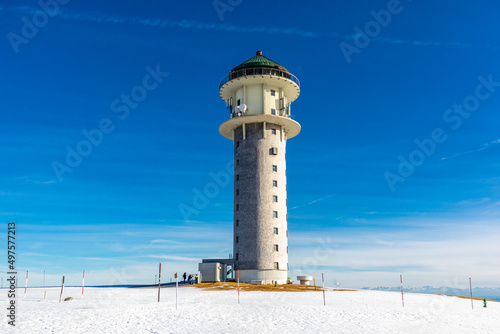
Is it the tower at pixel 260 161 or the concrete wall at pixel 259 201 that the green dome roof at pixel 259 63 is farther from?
the concrete wall at pixel 259 201

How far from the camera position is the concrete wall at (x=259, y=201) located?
51.4 m

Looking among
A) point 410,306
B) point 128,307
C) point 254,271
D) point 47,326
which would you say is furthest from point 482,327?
point 254,271

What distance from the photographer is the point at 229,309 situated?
934 inches

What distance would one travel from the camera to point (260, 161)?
5347 cm

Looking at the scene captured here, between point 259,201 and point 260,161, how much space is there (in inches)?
199

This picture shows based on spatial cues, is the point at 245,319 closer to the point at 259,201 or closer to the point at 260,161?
the point at 259,201

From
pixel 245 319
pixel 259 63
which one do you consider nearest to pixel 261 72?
pixel 259 63

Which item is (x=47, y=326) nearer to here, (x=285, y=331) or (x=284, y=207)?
(x=285, y=331)

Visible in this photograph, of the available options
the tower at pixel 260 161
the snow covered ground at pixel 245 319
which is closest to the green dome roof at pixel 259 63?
the tower at pixel 260 161

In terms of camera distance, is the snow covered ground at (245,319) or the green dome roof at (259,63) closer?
the snow covered ground at (245,319)

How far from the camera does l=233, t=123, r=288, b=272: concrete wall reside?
169 feet

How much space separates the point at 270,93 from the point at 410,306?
35172 mm

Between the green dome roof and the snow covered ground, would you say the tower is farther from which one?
the snow covered ground

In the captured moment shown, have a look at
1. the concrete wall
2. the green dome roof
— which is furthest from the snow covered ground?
the green dome roof
